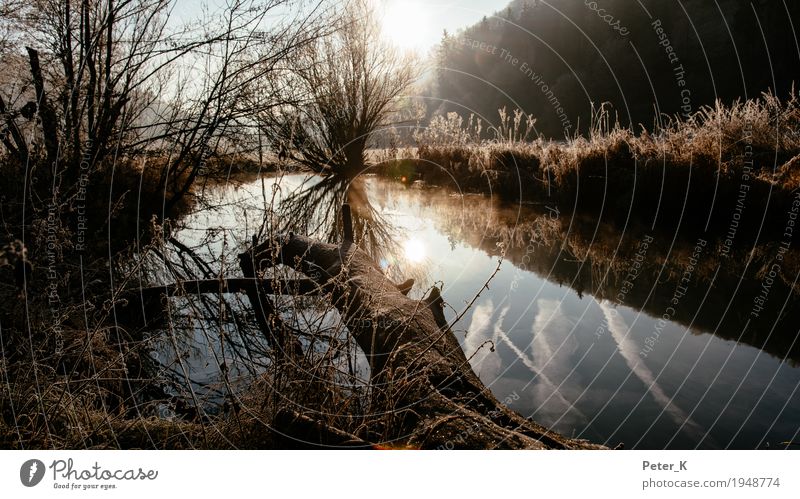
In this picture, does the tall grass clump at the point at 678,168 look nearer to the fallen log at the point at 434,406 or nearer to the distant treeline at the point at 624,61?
the fallen log at the point at 434,406

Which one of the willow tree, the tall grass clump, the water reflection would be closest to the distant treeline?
the willow tree

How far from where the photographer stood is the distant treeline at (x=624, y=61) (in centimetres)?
2868

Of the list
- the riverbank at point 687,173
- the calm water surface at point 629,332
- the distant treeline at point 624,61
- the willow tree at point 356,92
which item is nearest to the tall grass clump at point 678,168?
the riverbank at point 687,173

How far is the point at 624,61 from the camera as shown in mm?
32250

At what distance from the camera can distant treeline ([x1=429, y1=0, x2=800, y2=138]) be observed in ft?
94.1

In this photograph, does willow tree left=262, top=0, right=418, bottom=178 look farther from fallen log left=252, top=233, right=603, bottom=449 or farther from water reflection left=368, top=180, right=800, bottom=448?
fallen log left=252, top=233, right=603, bottom=449

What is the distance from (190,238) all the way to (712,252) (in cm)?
602

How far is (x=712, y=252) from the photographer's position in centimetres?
508

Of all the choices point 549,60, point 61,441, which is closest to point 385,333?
point 61,441

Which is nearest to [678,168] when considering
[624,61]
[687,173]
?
[687,173]

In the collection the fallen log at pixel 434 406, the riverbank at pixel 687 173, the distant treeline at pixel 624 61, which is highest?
the distant treeline at pixel 624 61

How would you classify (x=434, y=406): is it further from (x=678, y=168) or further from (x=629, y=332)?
(x=678, y=168)

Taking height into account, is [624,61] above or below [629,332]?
above

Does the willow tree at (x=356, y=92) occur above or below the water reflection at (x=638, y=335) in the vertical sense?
above
